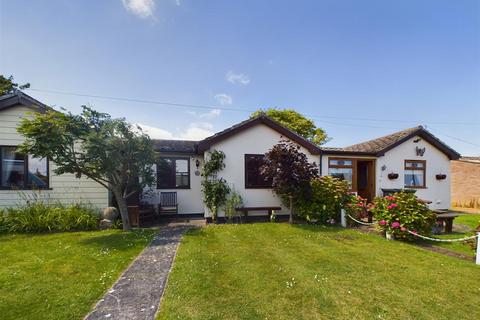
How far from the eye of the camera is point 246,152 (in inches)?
382

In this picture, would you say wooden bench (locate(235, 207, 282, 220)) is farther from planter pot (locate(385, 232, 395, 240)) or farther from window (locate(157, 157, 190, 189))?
planter pot (locate(385, 232, 395, 240))

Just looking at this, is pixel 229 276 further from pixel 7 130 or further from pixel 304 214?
pixel 7 130

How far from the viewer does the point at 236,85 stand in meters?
14.7

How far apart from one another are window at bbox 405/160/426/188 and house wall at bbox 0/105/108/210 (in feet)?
50.5

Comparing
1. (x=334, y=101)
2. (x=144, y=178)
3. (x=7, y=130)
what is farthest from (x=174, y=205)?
(x=334, y=101)

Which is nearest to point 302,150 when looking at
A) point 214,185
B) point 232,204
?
point 232,204

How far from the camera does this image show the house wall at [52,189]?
27.5 ft

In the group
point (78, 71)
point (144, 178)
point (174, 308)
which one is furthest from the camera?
point (78, 71)

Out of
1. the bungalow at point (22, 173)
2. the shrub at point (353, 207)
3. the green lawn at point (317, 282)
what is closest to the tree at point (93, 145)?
the bungalow at point (22, 173)

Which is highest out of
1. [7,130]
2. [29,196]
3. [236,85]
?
[236,85]

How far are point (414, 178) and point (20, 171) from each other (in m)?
19.0

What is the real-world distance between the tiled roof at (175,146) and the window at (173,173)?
1.84 ft

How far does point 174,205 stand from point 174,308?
24.5 ft

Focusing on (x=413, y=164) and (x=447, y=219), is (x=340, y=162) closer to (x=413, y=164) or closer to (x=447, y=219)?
(x=413, y=164)
